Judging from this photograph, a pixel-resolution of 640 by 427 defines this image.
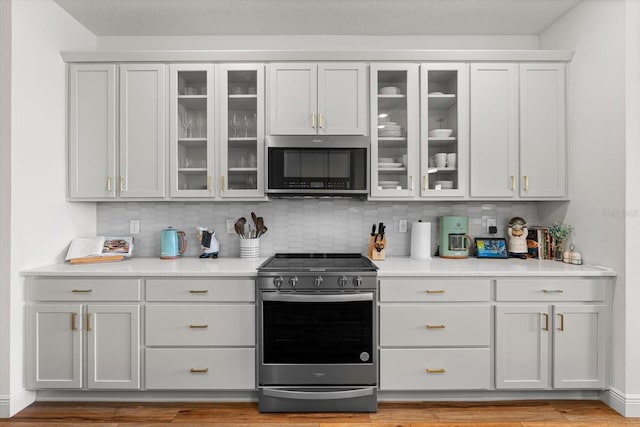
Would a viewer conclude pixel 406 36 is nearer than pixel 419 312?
No

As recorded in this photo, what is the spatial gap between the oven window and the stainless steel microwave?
2.68 ft

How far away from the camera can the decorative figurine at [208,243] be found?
2885mm

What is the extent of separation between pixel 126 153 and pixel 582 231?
131 inches

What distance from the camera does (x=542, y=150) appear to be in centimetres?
270

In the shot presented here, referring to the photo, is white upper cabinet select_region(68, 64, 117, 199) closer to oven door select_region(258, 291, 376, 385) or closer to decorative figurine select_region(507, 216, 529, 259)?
oven door select_region(258, 291, 376, 385)

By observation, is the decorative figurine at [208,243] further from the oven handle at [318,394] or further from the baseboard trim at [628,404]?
the baseboard trim at [628,404]

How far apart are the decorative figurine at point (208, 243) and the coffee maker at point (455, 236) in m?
1.82

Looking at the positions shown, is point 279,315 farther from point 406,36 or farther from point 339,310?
point 406,36

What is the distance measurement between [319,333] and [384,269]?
583mm

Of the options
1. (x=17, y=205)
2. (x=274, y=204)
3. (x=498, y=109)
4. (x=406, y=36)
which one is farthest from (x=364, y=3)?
(x=17, y=205)

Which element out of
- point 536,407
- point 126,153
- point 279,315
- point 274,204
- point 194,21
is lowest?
point 536,407

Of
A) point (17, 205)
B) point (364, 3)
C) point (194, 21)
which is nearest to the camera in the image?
point (17, 205)

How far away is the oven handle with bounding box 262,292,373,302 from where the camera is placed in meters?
2.27

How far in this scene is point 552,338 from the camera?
2.34 m
